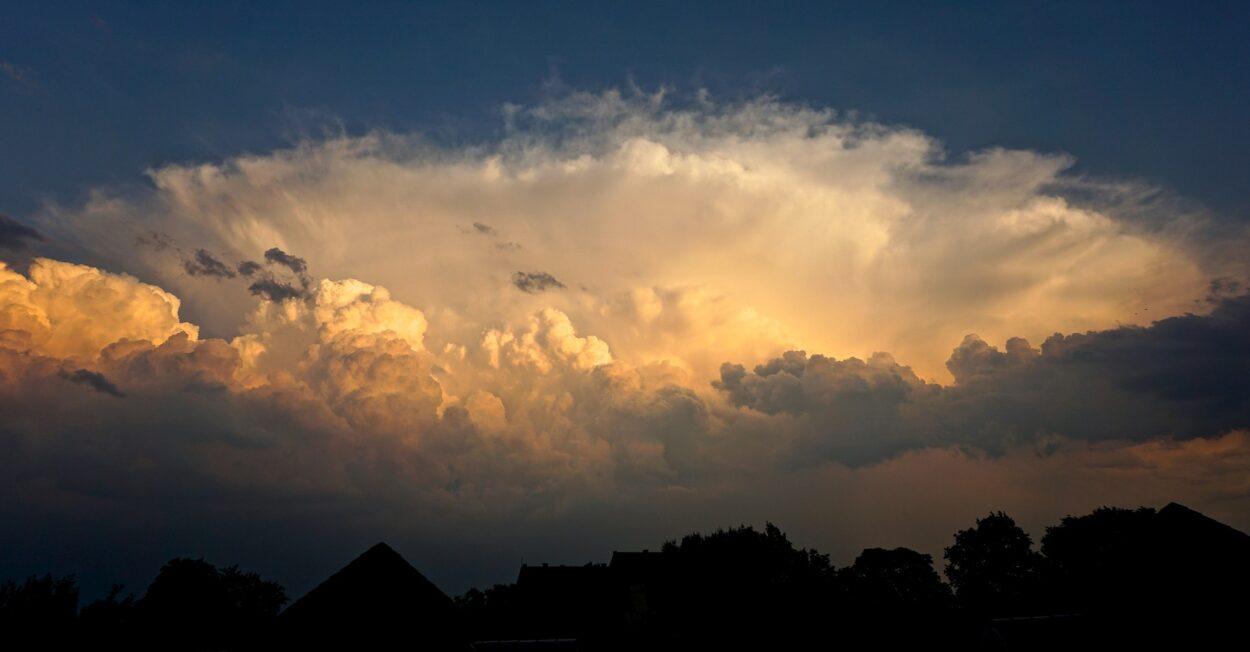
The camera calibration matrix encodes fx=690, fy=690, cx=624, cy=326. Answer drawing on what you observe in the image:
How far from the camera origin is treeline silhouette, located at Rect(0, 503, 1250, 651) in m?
35.0

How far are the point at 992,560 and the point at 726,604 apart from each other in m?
75.9

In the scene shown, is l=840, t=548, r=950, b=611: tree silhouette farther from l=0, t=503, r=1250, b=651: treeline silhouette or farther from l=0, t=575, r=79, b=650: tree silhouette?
l=0, t=575, r=79, b=650: tree silhouette

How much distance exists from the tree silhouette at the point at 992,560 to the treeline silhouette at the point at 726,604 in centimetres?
23

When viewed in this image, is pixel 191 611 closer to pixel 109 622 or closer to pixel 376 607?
pixel 109 622

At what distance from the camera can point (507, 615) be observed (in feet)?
269

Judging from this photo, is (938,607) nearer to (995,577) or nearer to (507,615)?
(507,615)

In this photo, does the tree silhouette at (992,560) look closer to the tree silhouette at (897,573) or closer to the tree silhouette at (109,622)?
the tree silhouette at (897,573)

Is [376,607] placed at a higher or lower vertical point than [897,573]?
lower

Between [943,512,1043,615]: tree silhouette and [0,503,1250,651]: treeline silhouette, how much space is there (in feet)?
0.75

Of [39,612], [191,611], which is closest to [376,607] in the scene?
[39,612]

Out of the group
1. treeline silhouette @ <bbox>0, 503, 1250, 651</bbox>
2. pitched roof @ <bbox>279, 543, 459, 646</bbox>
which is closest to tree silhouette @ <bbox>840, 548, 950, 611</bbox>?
treeline silhouette @ <bbox>0, 503, 1250, 651</bbox>

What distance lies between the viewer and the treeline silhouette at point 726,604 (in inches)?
1377

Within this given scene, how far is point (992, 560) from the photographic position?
122 metres

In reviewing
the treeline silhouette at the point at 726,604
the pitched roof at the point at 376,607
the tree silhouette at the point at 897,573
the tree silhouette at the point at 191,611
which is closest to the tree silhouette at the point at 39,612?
the treeline silhouette at the point at 726,604
